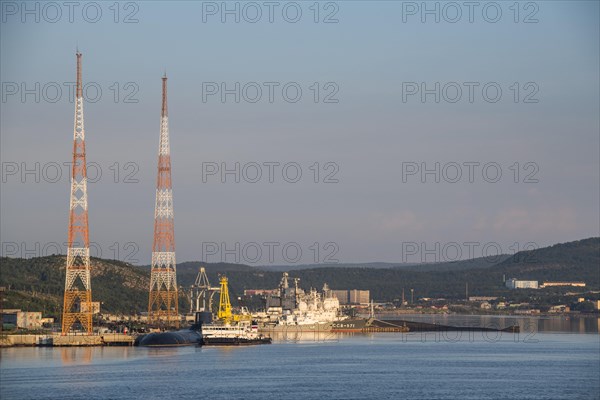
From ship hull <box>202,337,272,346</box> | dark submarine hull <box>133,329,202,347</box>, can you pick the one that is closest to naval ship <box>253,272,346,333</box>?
ship hull <box>202,337,272,346</box>

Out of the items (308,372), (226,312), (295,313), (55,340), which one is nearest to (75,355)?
(55,340)

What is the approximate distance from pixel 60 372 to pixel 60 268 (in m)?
112

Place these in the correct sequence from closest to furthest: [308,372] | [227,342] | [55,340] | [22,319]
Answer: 1. [308,372]
2. [55,340]
3. [227,342]
4. [22,319]

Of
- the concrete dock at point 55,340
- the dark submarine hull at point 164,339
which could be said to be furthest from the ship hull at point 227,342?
the concrete dock at point 55,340

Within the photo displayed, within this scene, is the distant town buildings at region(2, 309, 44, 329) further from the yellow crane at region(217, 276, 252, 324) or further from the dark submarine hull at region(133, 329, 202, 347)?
the yellow crane at region(217, 276, 252, 324)

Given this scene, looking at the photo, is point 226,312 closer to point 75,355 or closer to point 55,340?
point 55,340

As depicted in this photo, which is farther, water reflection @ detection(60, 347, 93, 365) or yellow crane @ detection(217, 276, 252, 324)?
yellow crane @ detection(217, 276, 252, 324)

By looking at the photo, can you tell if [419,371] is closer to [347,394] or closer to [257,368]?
[257,368]

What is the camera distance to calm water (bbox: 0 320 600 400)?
232ft

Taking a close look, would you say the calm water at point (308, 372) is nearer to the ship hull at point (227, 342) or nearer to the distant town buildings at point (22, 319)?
the ship hull at point (227, 342)

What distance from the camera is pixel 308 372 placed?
84062 millimetres

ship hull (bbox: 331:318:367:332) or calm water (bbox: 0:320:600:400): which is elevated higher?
ship hull (bbox: 331:318:367:332)

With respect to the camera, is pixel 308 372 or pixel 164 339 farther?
pixel 164 339

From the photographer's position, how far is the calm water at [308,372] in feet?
232
